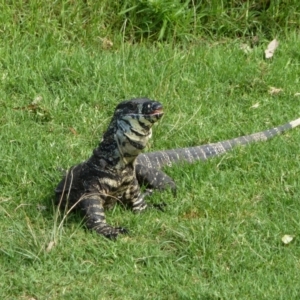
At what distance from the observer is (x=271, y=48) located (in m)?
9.59

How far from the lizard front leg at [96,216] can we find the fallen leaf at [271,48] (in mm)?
3540

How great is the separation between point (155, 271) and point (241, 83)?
3364mm

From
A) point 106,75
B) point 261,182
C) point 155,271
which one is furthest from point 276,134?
point 155,271

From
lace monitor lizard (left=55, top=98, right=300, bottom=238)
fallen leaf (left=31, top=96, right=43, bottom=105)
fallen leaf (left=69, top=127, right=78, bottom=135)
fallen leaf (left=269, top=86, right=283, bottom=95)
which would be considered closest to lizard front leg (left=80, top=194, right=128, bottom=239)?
lace monitor lizard (left=55, top=98, right=300, bottom=238)

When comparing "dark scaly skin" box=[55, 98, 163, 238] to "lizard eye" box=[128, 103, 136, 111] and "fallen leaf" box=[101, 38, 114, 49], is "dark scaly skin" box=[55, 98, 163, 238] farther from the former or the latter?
"fallen leaf" box=[101, 38, 114, 49]

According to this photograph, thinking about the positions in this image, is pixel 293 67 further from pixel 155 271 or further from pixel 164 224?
pixel 155 271

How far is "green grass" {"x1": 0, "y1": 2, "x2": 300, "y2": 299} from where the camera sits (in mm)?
5828

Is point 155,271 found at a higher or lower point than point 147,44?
higher

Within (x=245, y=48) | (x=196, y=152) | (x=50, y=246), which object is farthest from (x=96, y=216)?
(x=245, y=48)

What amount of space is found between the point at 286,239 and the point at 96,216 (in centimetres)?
123

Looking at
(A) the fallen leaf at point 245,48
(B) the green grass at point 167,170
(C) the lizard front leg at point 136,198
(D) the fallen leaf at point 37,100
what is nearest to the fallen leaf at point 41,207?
(B) the green grass at point 167,170

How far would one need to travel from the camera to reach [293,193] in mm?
6863

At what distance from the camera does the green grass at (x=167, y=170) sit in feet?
19.1

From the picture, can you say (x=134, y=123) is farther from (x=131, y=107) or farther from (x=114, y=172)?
(x=114, y=172)
